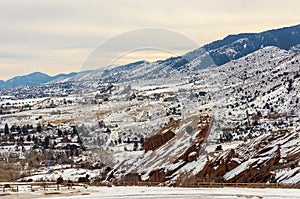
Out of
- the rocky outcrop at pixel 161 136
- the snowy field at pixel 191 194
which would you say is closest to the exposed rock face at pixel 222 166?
the rocky outcrop at pixel 161 136

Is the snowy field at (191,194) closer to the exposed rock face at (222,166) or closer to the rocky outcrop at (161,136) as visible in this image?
the rocky outcrop at (161,136)

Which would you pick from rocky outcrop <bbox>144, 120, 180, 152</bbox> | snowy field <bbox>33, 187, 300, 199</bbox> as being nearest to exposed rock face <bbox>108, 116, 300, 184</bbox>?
rocky outcrop <bbox>144, 120, 180, 152</bbox>

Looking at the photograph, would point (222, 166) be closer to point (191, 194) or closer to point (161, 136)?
point (161, 136)

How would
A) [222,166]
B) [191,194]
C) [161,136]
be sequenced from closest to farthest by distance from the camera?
[191,194], [161,136], [222,166]

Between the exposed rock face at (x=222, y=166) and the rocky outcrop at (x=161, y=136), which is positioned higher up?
the rocky outcrop at (x=161, y=136)

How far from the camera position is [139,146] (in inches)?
1933

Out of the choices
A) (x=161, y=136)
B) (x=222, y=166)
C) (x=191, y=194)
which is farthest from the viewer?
(x=222, y=166)

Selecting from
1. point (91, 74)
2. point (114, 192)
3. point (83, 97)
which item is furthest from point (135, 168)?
point (91, 74)

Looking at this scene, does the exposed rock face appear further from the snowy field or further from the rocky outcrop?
the snowy field

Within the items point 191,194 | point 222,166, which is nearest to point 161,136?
point 191,194

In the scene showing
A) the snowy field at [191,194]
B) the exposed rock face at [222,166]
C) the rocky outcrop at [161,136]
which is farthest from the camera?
the exposed rock face at [222,166]

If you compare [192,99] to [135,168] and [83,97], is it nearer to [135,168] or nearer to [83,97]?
[83,97]

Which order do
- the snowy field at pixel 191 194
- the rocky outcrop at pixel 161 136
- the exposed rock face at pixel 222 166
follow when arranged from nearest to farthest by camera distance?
the snowy field at pixel 191 194, the rocky outcrop at pixel 161 136, the exposed rock face at pixel 222 166

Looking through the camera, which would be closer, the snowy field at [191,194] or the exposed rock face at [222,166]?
the snowy field at [191,194]
